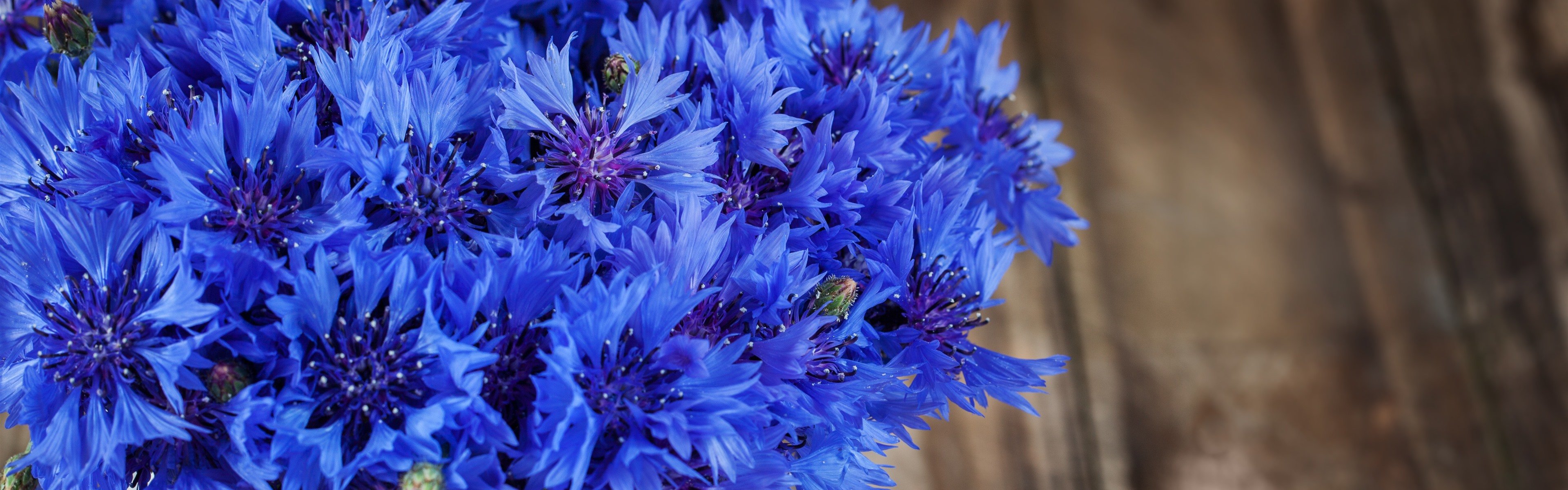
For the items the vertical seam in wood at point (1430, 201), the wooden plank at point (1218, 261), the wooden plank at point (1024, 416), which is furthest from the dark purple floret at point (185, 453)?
the vertical seam in wood at point (1430, 201)

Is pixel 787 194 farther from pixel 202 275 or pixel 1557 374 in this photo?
pixel 1557 374

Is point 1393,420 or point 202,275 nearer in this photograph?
point 202,275

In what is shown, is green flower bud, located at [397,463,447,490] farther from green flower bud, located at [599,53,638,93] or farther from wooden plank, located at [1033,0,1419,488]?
wooden plank, located at [1033,0,1419,488]

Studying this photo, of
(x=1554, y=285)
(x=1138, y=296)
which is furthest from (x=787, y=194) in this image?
(x=1554, y=285)

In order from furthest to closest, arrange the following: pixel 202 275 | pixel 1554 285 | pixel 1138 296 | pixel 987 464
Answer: pixel 1554 285, pixel 1138 296, pixel 987 464, pixel 202 275

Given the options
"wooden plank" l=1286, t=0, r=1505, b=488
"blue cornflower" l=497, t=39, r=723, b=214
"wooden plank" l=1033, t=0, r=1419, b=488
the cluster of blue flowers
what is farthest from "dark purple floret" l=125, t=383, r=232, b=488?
"wooden plank" l=1286, t=0, r=1505, b=488

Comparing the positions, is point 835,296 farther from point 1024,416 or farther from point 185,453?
point 1024,416
